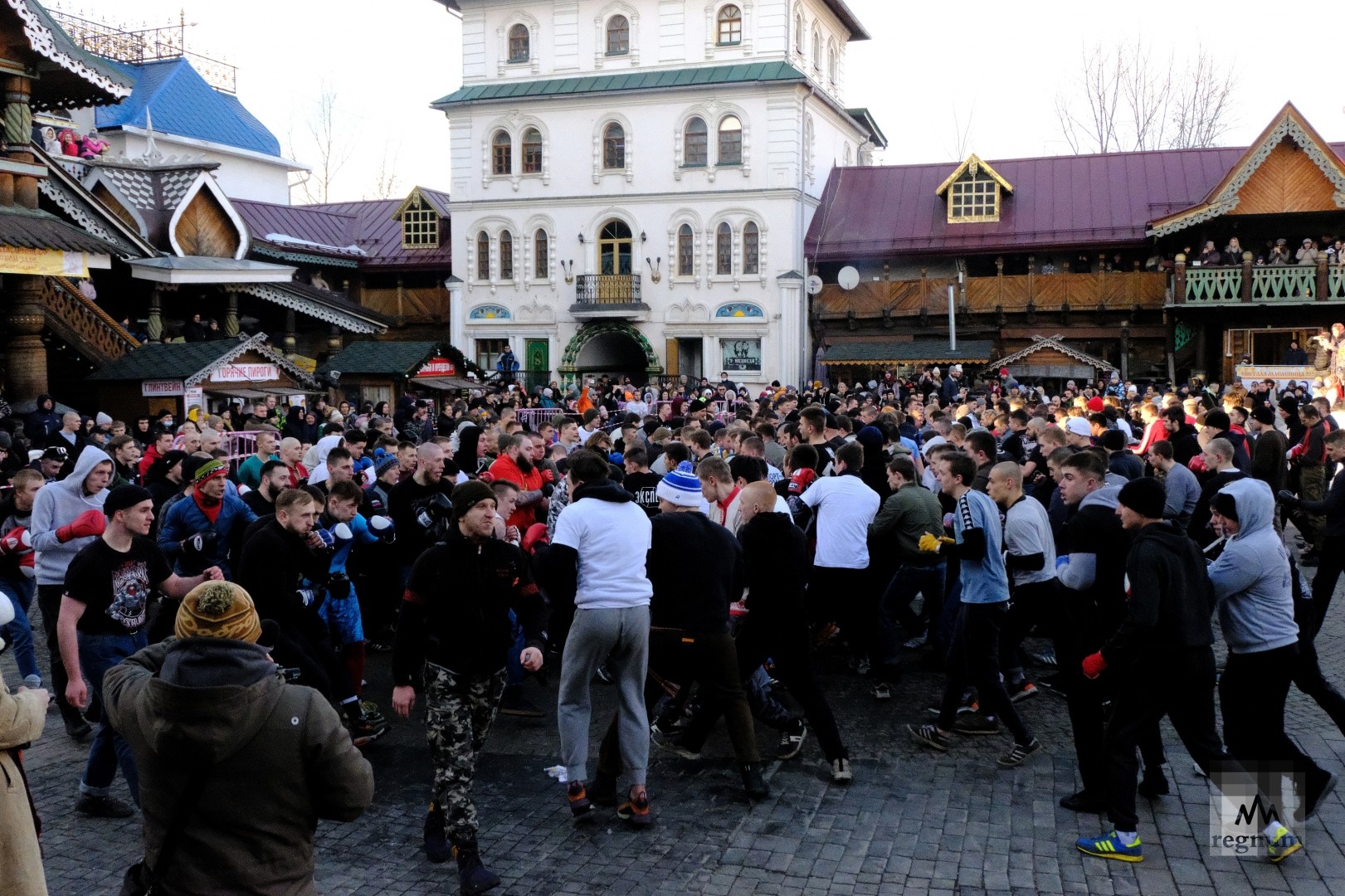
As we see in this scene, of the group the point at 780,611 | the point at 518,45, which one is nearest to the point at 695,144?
the point at 518,45

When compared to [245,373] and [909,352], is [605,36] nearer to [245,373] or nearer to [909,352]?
[909,352]

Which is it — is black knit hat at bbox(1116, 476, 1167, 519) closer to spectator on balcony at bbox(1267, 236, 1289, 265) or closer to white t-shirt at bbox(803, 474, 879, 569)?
white t-shirt at bbox(803, 474, 879, 569)

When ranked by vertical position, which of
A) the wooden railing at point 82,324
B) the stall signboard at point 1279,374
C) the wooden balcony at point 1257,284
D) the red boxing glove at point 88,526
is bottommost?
the red boxing glove at point 88,526

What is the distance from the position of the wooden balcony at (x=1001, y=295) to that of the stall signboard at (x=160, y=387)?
20.1m

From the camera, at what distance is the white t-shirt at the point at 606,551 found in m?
5.87

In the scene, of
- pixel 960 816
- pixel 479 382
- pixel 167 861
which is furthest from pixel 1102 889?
pixel 479 382

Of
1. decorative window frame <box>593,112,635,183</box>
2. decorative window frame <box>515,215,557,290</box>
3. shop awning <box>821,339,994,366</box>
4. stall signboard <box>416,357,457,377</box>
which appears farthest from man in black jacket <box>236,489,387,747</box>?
decorative window frame <box>515,215,557,290</box>

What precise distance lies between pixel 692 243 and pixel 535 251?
525 cm

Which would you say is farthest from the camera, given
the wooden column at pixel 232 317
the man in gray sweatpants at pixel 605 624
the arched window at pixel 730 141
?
the arched window at pixel 730 141

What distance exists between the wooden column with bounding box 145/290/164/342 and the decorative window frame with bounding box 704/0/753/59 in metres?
18.1

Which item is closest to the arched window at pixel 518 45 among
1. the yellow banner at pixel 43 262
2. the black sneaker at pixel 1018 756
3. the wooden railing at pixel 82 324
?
the wooden railing at pixel 82 324

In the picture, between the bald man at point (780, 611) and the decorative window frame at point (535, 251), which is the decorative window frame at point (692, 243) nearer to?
the decorative window frame at point (535, 251)

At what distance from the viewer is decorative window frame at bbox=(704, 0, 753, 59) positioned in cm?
3359

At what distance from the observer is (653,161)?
34656mm
